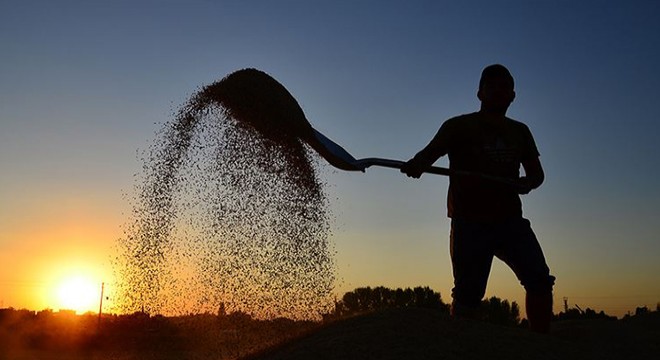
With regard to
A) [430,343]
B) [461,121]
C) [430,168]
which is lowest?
[430,343]

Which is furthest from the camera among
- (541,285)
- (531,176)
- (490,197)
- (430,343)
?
(531,176)

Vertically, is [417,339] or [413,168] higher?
[413,168]

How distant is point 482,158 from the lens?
4.66 metres

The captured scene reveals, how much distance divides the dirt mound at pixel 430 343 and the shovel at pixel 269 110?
58.7 inches

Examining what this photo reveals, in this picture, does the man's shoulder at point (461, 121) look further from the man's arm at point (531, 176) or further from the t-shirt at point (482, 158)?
the man's arm at point (531, 176)

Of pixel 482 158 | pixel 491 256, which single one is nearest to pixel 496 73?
pixel 482 158

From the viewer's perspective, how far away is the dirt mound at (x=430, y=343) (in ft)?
11.3

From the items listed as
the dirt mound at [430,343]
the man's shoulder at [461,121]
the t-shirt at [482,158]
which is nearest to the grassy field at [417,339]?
the dirt mound at [430,343]

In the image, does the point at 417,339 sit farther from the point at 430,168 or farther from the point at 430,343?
the point at 430,168

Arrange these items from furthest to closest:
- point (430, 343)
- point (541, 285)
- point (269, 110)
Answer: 1. point (269, 110)
2. point (541, 285)
3. point (430, 343)

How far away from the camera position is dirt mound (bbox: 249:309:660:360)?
3.44 m

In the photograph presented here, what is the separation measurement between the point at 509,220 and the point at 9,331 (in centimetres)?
2110

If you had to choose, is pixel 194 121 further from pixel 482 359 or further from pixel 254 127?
pixel 482 359

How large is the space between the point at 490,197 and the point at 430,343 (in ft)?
4.38
